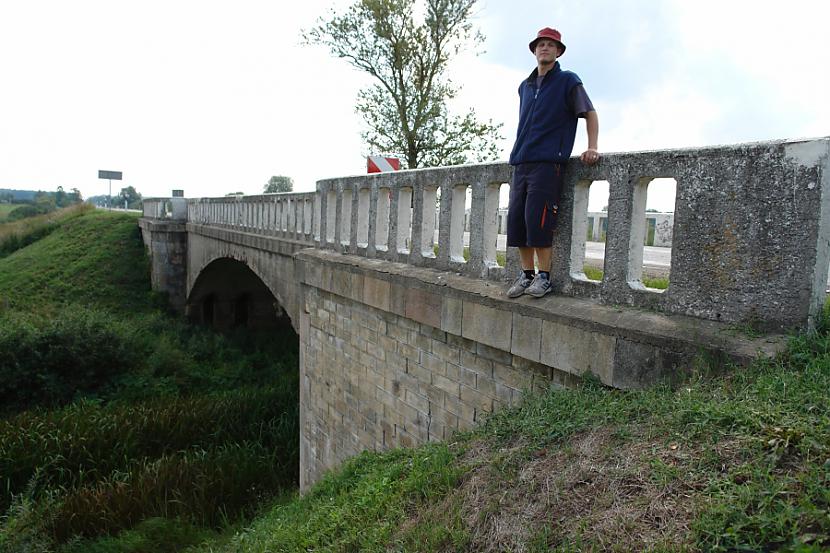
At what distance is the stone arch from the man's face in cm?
1581

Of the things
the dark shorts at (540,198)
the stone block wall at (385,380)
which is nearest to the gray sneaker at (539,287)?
the dark shorts at (540,198)

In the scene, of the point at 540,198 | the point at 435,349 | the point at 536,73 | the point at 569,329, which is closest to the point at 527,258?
the point at 540,198

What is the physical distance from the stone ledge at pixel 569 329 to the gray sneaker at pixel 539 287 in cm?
4

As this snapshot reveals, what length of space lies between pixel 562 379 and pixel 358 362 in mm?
3147

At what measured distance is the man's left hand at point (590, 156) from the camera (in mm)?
3852

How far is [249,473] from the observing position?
9602 mm

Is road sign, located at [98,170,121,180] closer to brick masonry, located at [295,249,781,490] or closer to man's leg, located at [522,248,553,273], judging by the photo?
brick masonry, located at [295,249,781,490]

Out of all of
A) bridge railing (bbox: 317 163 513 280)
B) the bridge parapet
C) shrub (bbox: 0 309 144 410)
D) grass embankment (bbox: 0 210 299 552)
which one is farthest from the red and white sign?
shrub (bbox: 0 309 144 410)

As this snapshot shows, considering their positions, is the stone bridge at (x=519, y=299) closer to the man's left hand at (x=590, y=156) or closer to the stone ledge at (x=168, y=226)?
the man's left hand at (x=590, y=156)

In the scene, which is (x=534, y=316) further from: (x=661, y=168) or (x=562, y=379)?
(x=661, y=168)

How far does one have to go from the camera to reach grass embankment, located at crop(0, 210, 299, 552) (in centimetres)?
820

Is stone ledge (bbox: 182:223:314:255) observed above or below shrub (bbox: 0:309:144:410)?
above

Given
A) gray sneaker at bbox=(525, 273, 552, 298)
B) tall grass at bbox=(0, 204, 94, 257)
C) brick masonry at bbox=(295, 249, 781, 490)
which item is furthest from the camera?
tall grass at bbox=(0, 204, 94, 257)

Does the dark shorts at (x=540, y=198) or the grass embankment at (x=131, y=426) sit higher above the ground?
the dark shorts at (x=540, y=198)
